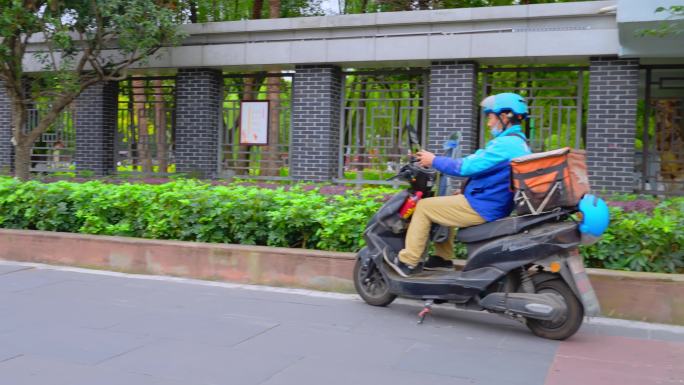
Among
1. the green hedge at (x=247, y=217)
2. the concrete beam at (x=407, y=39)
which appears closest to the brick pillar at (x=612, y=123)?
the concrete beam at (x=407, y=39)

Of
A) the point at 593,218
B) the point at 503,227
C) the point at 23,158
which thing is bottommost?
the point at 503,227

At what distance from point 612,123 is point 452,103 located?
2395 millimetres

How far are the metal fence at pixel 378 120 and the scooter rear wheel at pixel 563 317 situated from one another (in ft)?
19.9

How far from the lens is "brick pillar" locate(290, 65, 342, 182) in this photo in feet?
36.2

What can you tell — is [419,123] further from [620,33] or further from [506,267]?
[506,267]

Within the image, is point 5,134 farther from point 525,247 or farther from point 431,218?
point 525,247

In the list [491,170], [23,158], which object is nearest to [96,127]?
[23,158]

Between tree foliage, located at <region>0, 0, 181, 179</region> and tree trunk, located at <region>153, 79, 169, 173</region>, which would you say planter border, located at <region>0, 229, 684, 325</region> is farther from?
tree trunk, located at <region>153, 79, 169, 173</region>

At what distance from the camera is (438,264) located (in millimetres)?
5805

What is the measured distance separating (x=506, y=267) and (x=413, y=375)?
1.28 meters

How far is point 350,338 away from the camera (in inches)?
194

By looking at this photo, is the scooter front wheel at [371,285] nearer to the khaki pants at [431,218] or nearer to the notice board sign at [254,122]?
the khaki pants at [431,218]

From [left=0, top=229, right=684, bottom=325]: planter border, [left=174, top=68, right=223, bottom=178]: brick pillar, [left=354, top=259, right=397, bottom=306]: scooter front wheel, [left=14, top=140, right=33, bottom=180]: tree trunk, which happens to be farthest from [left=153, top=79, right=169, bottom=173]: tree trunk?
[left=354, top=259, right=397, bottom=306]: scooter front wheel

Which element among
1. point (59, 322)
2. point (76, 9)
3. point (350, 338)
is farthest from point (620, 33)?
point (76, 9)
